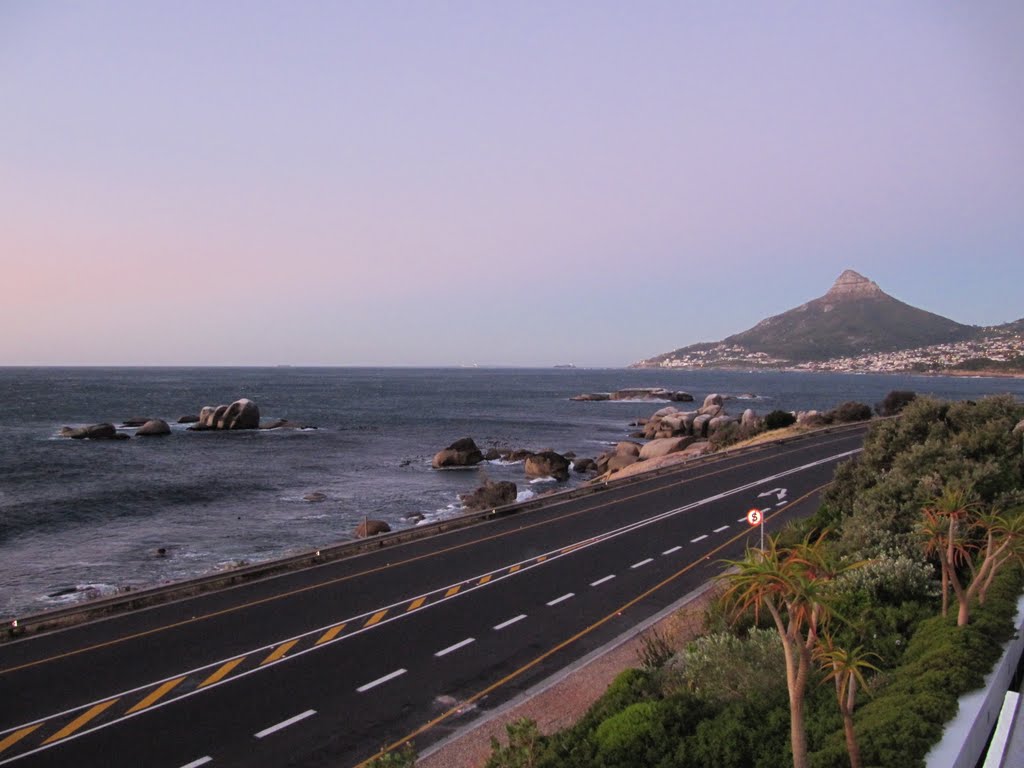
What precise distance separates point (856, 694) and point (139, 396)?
144 meters

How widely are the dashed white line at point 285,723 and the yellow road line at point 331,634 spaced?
319 centimetres

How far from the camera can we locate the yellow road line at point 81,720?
1112 cm

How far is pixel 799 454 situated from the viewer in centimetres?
4403

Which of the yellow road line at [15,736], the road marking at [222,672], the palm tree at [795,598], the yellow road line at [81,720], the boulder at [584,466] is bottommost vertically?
the boulder at [584,466]

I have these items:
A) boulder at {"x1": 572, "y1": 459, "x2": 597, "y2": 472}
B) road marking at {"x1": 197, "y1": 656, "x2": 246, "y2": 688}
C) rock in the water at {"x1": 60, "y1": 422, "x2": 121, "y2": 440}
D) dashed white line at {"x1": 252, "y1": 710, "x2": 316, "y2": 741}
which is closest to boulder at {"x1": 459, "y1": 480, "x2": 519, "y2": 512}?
boulder at {"x1": 572, "y1": 459, "x2": 597, "y2": 472}

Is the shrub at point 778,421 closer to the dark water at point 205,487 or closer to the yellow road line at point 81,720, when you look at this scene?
the dark water at point 205,487

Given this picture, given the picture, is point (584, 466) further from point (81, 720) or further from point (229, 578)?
point (81, 720)

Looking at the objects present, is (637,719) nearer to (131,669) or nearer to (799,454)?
Answer: (131,669)

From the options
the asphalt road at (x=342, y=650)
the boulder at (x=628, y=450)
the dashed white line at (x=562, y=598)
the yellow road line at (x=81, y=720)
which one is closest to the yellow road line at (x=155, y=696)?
the asphalt road at (x=342, y=650)

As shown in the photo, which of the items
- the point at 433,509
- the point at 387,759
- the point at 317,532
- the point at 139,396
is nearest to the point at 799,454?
the point at 433,509

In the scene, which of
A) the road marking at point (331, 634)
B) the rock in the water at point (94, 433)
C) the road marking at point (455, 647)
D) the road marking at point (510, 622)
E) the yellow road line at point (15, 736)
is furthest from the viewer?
the rock in the water at point (94, 433)

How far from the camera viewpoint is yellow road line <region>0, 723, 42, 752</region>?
430 inches

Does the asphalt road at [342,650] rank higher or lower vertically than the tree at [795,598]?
lower

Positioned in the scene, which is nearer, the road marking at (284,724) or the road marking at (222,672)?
the road marking at (284,724)
